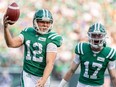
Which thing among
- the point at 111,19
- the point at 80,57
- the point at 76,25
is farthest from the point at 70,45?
the point at 80,57

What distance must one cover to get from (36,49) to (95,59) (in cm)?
65

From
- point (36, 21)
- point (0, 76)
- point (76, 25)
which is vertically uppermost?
point (36, 21)

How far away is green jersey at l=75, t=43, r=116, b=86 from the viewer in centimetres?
567

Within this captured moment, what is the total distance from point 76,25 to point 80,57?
356 centimetres

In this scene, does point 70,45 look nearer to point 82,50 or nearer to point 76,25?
point 76,25

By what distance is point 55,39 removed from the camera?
18.3 feet

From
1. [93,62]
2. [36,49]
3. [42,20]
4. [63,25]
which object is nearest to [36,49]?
[36,49]

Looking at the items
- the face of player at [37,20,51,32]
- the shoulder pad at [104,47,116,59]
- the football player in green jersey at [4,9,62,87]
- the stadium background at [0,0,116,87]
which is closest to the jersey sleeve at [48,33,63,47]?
the football player in green jersey at [4,9,62,87]

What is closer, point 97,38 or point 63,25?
point 97,38

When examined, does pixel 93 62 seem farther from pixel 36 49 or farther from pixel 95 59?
pixel 36 49

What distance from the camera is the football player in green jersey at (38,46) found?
5.54 metres

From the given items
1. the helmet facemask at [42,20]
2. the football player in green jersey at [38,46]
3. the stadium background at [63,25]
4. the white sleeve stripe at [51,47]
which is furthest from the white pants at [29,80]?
the stadium background at [63,25]

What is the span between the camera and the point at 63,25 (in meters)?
9.20

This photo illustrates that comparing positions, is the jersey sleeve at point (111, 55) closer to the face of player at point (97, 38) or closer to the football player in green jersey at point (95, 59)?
the football player in green jersey at point (95, 59)
